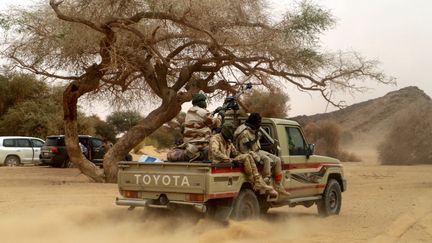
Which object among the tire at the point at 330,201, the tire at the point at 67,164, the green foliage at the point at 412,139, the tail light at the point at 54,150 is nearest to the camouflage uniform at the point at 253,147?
the tire at the point at 330,201

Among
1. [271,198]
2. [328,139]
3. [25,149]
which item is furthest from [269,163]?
[328,139]

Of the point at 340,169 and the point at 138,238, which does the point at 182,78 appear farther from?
the point at 138,238

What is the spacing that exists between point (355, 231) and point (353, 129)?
61696 millimetres

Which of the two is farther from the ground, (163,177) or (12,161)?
(12,161)

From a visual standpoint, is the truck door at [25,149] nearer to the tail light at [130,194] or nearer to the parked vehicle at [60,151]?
the parked vehicle at [60,151]

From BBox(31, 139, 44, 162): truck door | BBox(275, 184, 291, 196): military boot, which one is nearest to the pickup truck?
BBox(275, 184, 291, 196): military boot

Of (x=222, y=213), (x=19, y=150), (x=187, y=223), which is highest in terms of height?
(x=19, y=150)

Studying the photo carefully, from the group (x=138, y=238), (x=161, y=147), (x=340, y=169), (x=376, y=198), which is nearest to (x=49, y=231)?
(x=138, y=238)

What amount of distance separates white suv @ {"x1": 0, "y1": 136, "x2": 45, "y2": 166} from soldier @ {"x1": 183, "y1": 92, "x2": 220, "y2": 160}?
21981 mm

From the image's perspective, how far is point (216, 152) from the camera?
31.8 feet

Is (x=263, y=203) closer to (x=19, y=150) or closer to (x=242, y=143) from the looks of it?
(x=242, y=143)

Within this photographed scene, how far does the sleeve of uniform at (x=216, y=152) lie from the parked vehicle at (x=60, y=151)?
63.8 feet

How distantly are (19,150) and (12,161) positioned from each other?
0.66m

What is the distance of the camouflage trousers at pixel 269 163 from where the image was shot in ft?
33.7
